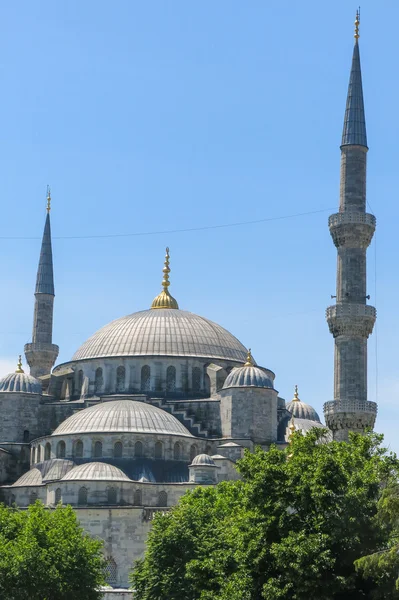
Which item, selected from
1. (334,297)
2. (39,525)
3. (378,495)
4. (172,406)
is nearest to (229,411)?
(172,406)

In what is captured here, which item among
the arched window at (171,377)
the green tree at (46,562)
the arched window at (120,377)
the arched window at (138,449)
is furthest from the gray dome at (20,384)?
the green tree at (46,562)

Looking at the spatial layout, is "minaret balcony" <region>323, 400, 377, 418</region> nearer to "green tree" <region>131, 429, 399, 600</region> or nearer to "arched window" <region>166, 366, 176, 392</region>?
"arched window" <region>166, 366, 176, 392</region>

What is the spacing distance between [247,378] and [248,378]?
44 millimetres

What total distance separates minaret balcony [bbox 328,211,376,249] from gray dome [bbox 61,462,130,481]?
13.0 metres

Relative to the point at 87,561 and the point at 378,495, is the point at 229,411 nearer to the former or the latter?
the point at 87,561

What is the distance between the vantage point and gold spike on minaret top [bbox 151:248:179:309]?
79.6m

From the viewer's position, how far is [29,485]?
217ft

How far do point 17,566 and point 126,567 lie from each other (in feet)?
46.3

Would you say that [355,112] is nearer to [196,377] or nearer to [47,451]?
[196,377]

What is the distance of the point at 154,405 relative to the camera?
70875 millimetres

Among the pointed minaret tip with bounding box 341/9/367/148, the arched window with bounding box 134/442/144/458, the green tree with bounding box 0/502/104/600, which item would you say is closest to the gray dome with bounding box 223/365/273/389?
the arched window with bounding box 134/442/144/458

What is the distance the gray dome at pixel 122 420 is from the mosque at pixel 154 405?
0.24 feet

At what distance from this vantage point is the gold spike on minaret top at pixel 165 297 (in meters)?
Answer: 79.6

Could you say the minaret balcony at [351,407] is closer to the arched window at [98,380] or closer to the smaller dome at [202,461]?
the smaller dome at [202,461]
